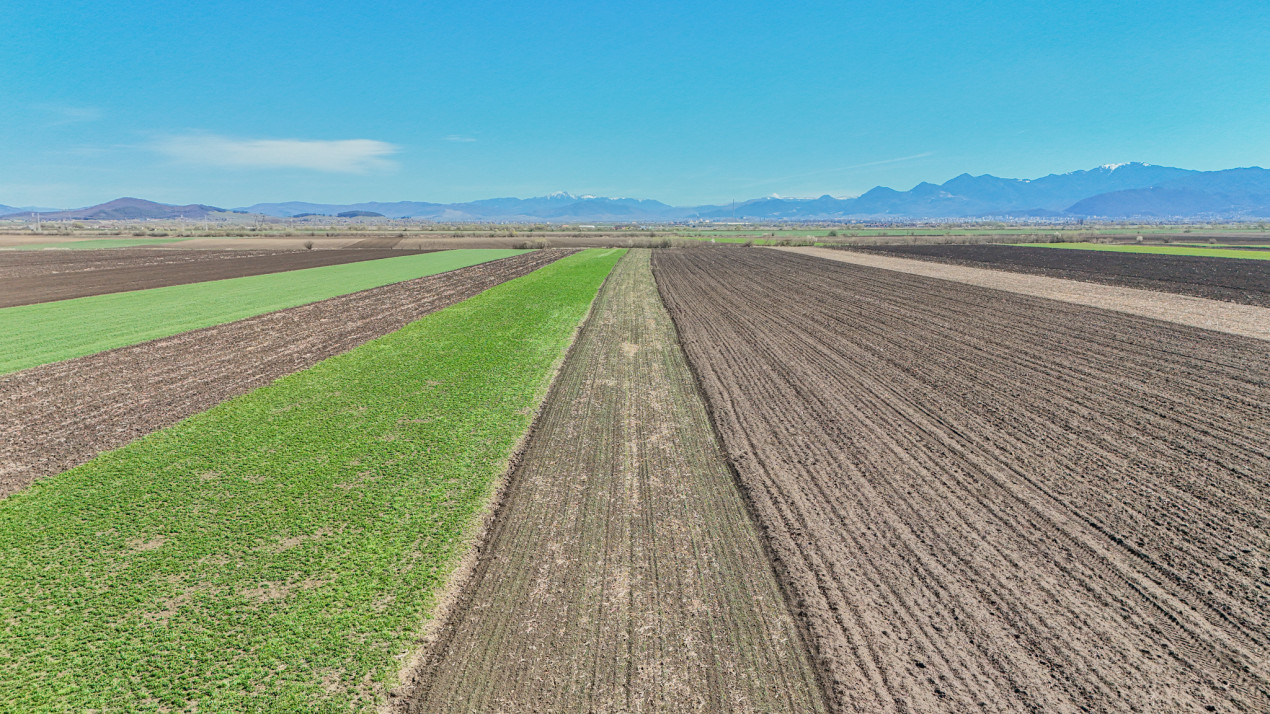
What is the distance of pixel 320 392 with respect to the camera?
1132 centimetres

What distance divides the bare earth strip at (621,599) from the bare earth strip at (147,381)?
266 inches

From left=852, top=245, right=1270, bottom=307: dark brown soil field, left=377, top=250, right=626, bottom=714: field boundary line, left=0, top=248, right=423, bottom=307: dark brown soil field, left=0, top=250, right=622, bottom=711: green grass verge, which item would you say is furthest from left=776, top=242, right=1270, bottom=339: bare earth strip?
left=0, top=248, right=423, bottom=307: dark brown soil field

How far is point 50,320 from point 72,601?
21.2 metres

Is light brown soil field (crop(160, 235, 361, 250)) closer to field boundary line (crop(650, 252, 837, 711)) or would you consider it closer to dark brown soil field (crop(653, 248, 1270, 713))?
dark brown soil field (crop(653, 248, 1270, 713))

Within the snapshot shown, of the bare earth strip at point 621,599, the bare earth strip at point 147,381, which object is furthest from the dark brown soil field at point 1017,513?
the bare earth strip at point 147,381

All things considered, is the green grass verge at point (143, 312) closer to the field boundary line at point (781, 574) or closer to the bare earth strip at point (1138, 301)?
the field boundary line at point (781, 574)

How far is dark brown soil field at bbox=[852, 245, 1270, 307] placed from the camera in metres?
25.2

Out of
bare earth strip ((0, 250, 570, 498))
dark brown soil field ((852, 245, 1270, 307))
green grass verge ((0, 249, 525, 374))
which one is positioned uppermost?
dark brown soil field ((852, 245, 1270, 307))

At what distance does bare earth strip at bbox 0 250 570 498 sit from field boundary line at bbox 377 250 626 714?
605 centimetres

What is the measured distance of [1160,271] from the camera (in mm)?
33094

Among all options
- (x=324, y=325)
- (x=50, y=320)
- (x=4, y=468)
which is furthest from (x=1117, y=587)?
(x=50, y=320)

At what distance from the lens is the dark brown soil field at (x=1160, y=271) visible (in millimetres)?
25156

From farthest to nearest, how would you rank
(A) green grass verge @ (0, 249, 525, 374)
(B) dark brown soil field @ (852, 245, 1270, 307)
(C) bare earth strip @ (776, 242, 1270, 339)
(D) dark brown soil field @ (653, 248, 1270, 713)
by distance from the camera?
(B) dark brown soil field @ (852, 245, 1270, 307), (C) bare earth strip @ (776, 242, 1270, 339), (A) green grass verge @ (0, 249, 525, 374), (D) dark brown soil field @ (653, 248, 1270, 713)

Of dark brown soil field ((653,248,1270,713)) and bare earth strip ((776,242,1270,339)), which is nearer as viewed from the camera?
dark brown soil field ((653,248,1270,713))
